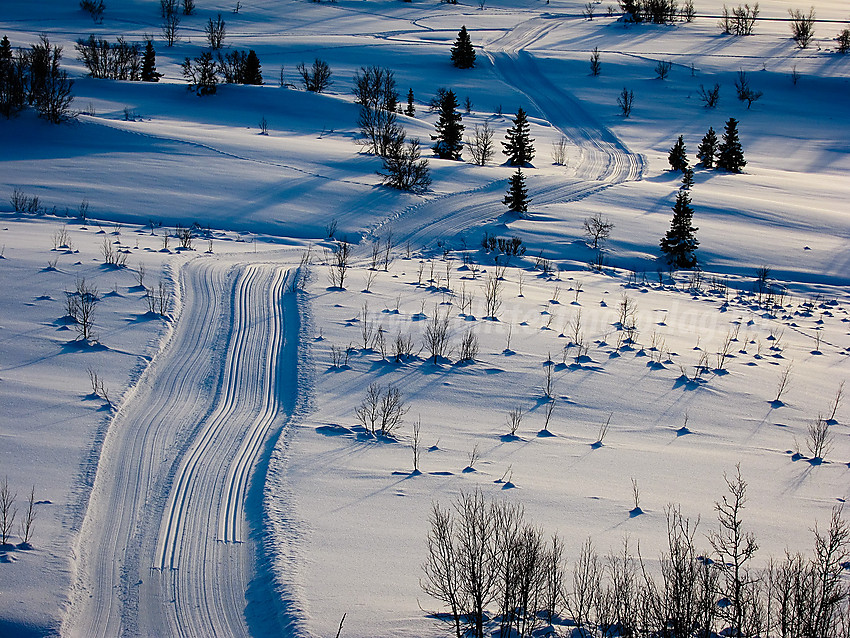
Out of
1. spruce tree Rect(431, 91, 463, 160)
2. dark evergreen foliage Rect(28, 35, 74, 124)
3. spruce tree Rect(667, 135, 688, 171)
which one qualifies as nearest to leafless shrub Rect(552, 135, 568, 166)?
spruce tree Rect(431, 91, 463, 160)

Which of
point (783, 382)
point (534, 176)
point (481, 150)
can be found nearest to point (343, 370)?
point (783, 382)

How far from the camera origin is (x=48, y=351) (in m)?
9.54

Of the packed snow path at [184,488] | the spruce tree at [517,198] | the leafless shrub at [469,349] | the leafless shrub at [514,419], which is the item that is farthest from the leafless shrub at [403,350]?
the spruce tree at [517,198]

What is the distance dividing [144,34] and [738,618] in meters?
57.1

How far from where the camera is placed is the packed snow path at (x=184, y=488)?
17.9 ft

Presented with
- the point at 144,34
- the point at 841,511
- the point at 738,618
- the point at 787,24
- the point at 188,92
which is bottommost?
the point at 841,511

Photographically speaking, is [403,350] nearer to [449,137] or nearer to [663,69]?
[449,137]

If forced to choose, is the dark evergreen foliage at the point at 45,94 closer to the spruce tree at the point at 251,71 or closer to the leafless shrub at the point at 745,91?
the spruce tree at the point at 251,71

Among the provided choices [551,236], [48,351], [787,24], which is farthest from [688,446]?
[787,24]

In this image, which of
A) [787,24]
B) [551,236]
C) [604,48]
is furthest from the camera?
[787,24]

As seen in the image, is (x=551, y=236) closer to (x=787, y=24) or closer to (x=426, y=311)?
(x=426, y=311)

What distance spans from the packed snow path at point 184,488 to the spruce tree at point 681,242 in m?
12.8

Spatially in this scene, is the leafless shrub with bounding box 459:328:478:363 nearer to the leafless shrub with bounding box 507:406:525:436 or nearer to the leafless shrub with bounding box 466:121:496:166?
the leafless shrub with bounding box 507:406:525:436

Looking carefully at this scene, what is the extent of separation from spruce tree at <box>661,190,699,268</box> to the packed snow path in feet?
42.1
